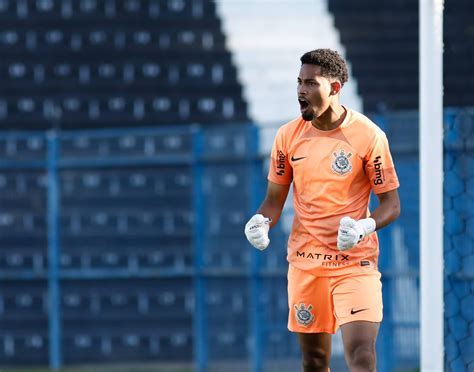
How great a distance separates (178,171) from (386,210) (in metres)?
5.72

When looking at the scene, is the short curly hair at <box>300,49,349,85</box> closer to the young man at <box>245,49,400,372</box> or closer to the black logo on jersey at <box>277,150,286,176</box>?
the young man at <box>245,49,400,372</box>

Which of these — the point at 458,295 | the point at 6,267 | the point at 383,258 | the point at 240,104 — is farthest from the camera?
the point at 240,104

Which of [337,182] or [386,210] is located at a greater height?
[337,182]

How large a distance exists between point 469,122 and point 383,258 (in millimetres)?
1487

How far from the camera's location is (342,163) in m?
5.89

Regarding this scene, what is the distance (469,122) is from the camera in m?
9.44

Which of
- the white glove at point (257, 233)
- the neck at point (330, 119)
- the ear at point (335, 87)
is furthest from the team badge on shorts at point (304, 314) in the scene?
the ear at point (335, 87)

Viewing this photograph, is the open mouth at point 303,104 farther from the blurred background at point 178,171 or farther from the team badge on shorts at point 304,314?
the blurred background at point 178,171

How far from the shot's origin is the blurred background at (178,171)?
10320 millimetres

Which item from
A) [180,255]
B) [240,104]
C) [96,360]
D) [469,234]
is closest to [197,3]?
[240,104]

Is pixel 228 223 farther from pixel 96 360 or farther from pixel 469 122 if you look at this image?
pixel 469 122

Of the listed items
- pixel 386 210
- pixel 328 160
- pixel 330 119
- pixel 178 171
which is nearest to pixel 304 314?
pixel 386 210

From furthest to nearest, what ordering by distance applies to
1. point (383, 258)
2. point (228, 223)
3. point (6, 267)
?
point (6, 267), point (228, 223), point (383, 258)

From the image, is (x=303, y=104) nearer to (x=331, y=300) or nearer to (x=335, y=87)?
(x=335, y=87)
